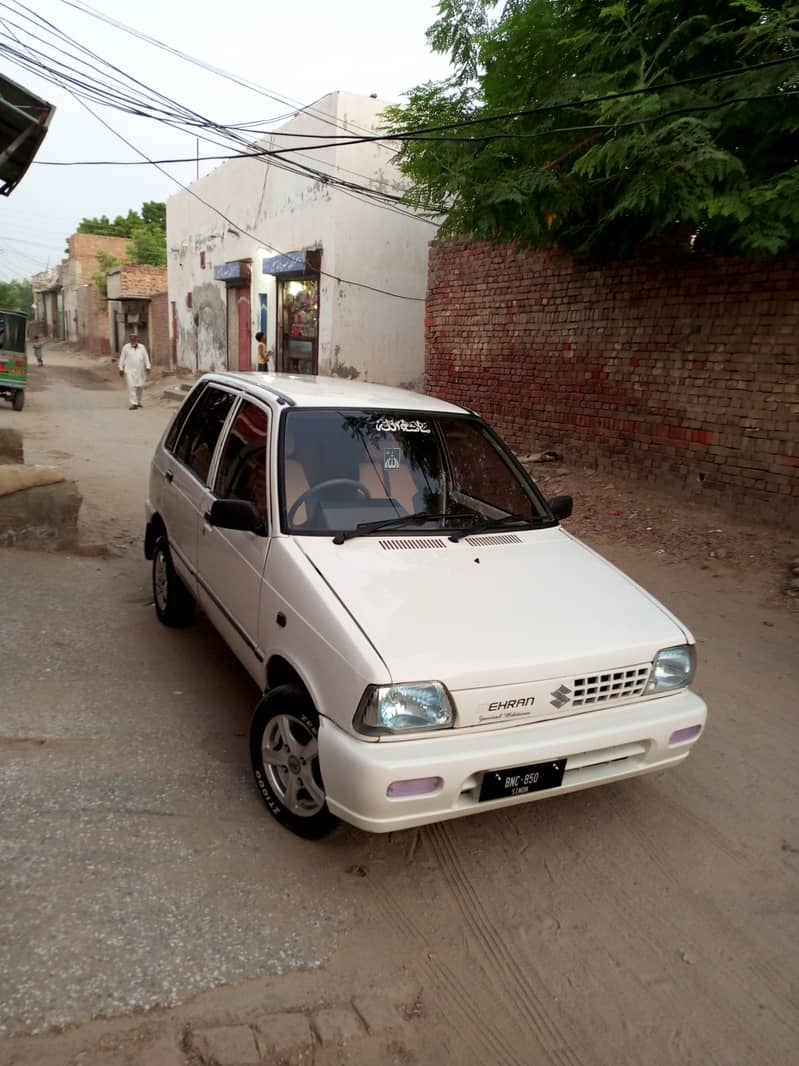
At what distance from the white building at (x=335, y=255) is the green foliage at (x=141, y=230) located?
26.6 meters

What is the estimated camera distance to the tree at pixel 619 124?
584 cm

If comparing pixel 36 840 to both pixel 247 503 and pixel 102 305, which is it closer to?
pixel 247 503

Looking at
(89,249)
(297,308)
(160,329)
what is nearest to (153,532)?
(297,308)

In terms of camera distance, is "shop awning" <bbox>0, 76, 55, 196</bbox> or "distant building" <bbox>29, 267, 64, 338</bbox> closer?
"shop awning" <bbox>0, 76, 55, 196</bbox>

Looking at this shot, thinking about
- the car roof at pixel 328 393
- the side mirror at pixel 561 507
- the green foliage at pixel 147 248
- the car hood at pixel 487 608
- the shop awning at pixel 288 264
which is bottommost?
the car hood at pixel 487 608

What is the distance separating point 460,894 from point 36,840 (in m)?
1.57

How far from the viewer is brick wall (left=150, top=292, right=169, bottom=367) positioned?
98.3ft

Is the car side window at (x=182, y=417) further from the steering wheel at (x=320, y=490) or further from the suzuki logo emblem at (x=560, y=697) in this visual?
the suzuki logo emblem at (x=560, y=697)

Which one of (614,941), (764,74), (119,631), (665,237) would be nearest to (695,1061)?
(614,941)

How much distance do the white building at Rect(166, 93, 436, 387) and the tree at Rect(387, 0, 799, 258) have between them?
21.8ft

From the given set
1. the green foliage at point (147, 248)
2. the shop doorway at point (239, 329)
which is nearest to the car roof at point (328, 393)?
the shop doorway at point (239, 329)

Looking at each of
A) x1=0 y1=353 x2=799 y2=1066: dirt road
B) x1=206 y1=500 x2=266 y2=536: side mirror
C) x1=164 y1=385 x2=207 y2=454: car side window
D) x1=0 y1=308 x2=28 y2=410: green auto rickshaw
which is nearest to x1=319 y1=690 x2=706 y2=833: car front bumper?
x1=0 y1=353 x2=799 y2=1066: dirt road

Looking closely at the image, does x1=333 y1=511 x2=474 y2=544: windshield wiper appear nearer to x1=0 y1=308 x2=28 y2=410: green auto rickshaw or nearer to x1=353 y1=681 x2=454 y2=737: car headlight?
x1=353 y1=681 x2=454 y2=737: car headlight

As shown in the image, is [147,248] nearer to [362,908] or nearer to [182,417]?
[182,417]
